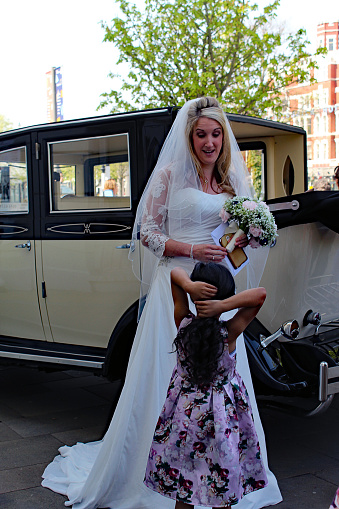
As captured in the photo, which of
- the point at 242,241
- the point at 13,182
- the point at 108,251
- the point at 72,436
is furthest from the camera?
the point at 13,182

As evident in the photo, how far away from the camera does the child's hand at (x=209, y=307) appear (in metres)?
2.60

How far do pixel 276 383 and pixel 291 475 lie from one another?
68 cm

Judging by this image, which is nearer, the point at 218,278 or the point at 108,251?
the point at 218,278

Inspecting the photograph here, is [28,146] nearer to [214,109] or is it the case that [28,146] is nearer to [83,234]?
[83,234]

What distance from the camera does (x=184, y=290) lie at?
277 centimetres

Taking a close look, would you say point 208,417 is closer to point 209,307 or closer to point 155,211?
point 209,307

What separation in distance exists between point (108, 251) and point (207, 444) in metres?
2.09

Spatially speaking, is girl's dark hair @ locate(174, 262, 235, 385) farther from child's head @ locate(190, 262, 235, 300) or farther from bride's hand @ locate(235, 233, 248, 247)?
bride's hand @ locate(235, 233, 248, 247)

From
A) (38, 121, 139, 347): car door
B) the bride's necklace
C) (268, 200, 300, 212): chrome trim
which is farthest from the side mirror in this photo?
(38, 121, 139, 347): car door

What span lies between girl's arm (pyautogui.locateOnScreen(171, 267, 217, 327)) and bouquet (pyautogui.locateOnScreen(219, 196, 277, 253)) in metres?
0.44

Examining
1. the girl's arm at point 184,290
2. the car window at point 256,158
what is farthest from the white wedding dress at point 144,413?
the car window at point 256,158

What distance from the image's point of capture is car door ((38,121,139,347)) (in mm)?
4320

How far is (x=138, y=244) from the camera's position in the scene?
4.12 metres

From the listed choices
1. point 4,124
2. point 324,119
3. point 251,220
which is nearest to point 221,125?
point 251,220
